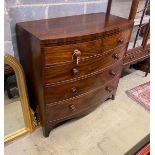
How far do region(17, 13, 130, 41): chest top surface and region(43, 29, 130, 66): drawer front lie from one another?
7 centimetres

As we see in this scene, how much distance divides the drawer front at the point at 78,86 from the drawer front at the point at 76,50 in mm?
206

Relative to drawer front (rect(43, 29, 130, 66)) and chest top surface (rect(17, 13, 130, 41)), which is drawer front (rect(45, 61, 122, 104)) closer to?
drawer front (rect(43, 29, 130, 66))

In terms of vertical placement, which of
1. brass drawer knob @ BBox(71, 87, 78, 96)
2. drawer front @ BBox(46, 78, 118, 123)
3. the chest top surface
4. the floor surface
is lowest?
the floor surface

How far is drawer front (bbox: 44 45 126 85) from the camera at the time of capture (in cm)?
125

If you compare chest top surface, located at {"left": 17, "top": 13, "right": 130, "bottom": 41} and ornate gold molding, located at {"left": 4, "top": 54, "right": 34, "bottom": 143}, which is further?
ornate gold molding, located at {"left": 4, "top": 54, "right": 34, "bottom": 143}

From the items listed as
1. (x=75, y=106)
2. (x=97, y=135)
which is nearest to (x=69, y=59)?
(x=75, y=106)

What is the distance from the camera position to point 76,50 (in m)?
1.23

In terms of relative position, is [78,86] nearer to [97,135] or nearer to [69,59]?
[69,59]

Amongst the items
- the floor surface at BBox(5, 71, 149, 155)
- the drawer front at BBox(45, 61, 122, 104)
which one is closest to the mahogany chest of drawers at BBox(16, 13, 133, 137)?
the drawer front at BBox(45, 61, 122, 104)

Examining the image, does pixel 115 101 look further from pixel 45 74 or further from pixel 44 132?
pixel 45 74

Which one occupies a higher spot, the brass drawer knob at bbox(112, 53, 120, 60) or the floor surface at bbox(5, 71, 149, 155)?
the brass drawer knob at bbox(112, 53, 120, 60)

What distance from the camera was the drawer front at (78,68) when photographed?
125 cm

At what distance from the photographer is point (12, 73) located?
1373 millimetres

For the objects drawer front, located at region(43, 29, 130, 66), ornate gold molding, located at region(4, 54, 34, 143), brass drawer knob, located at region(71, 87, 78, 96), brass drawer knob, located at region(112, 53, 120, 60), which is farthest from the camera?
brass drawer knob, located at region(112, 53, 120, 60)
